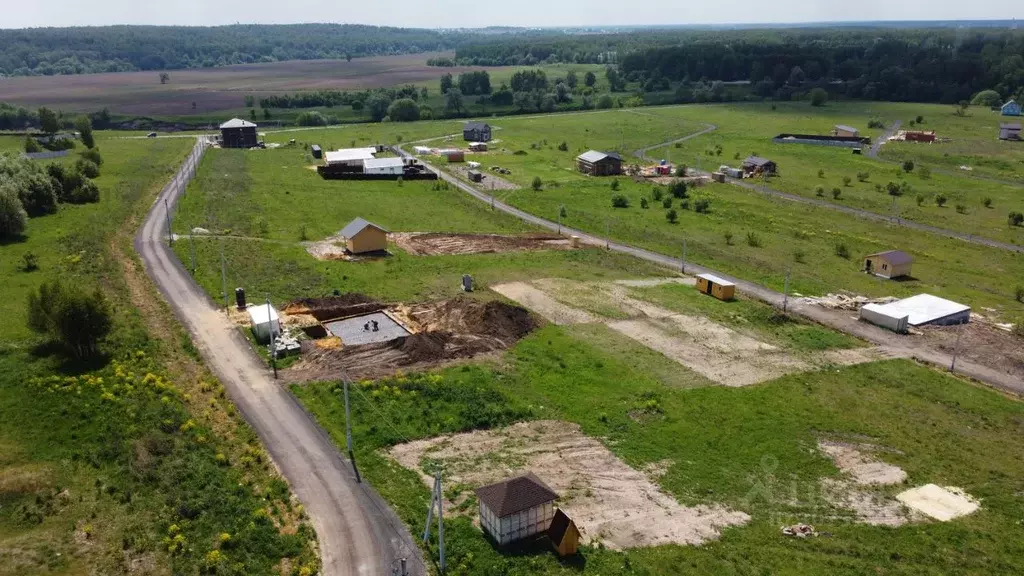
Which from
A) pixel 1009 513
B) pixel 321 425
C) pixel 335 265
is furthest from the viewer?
pixel 335 265

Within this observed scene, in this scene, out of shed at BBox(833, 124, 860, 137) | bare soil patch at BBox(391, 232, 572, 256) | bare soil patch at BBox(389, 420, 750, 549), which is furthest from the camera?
shed at BBox(833, 124, 860, 137)

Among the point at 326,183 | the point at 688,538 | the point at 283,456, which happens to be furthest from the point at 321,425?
the point at 326,183

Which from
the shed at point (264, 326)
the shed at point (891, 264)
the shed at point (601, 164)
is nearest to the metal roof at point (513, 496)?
the shed at point (264, 326)

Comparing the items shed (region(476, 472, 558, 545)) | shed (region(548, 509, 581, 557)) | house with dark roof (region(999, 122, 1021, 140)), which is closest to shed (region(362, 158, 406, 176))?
shed (region(476, 472, 558, 545))

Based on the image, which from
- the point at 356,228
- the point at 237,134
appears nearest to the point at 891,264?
the point at 356,228

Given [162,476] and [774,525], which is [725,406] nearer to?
[774,525]

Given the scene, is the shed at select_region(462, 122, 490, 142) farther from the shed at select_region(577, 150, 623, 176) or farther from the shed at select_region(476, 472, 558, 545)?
the shed at select_region(476, 472, 558, 545)

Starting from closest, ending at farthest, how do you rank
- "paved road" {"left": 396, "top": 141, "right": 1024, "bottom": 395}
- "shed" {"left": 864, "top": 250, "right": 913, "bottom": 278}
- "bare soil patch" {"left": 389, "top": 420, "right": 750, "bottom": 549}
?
"bare soil patch" {"left": 389, "top": 420, "right": 750, "bottom": 549}, "paved road" {"left": 396, "top": 141, "right": 1024, "bottom": 395}, "shed" {"left": 864, "top": 250, "right": 913, "bottom": 278}
